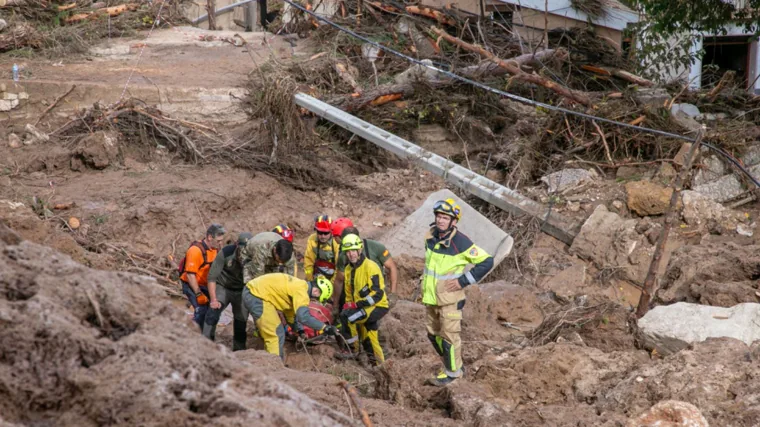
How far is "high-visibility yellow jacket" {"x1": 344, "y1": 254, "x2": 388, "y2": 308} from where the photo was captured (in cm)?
797

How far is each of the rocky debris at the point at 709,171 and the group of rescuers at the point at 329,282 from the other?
5555mm

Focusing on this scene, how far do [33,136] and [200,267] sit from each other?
5.77 m

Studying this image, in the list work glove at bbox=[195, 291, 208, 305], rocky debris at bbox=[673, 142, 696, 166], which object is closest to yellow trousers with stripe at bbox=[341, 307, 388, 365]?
work glove at bbox=[195, 291, 208, 305]

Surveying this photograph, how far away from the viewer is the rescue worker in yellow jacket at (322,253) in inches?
338

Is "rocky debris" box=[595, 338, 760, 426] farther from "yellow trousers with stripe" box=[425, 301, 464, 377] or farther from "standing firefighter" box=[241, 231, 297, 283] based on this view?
"standing firefighter" box=[241, 231, 297, 283]

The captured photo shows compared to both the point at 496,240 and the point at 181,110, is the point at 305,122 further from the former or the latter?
the point at 496,240

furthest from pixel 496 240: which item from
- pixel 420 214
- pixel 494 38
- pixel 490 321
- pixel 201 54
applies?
pixel 201 54

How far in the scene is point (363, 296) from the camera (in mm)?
8008

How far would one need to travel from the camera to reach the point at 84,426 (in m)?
2.84

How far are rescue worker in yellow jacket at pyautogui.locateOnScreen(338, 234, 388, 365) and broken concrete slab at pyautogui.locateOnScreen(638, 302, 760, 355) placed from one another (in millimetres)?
2473

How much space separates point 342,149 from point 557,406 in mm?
9151

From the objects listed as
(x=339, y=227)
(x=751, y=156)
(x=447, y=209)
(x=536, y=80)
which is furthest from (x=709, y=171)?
(x=447, y=209)

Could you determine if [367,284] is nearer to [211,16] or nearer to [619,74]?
[619,74]

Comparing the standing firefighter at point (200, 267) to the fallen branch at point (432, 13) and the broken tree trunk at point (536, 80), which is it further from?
the fallen branch at point (432, 13)
